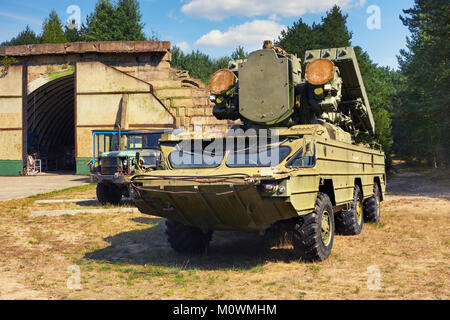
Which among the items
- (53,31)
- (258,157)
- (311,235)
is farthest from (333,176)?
(53,31)

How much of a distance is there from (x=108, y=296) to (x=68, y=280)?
1003 millimetres

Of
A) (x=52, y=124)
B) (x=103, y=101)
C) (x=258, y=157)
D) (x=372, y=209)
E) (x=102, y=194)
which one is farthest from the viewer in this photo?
(x=52, y=124)

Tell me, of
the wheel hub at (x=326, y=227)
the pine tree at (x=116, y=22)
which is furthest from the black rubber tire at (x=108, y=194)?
the pine tree at (x=116, y=22)

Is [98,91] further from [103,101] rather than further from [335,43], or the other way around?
[335,43]

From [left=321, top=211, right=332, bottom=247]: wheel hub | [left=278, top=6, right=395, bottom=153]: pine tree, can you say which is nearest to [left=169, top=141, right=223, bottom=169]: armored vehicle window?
[left=321, top=211, right=332, bottom=247]: wheel hub

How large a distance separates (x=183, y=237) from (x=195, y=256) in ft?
1.12

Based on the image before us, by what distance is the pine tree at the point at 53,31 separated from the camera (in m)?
47.4

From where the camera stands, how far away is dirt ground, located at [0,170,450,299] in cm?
506

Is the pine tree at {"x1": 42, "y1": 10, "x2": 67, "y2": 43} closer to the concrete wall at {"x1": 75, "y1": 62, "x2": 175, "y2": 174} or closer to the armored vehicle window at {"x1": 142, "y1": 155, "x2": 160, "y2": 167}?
the concrete wall at {"x1": 75, "y1": 62, "x2": 175, "y2": 174}

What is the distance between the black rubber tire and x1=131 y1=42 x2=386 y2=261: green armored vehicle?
216 inches

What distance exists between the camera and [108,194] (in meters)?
12.8

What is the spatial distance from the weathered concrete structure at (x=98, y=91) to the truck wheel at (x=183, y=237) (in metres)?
15.8
